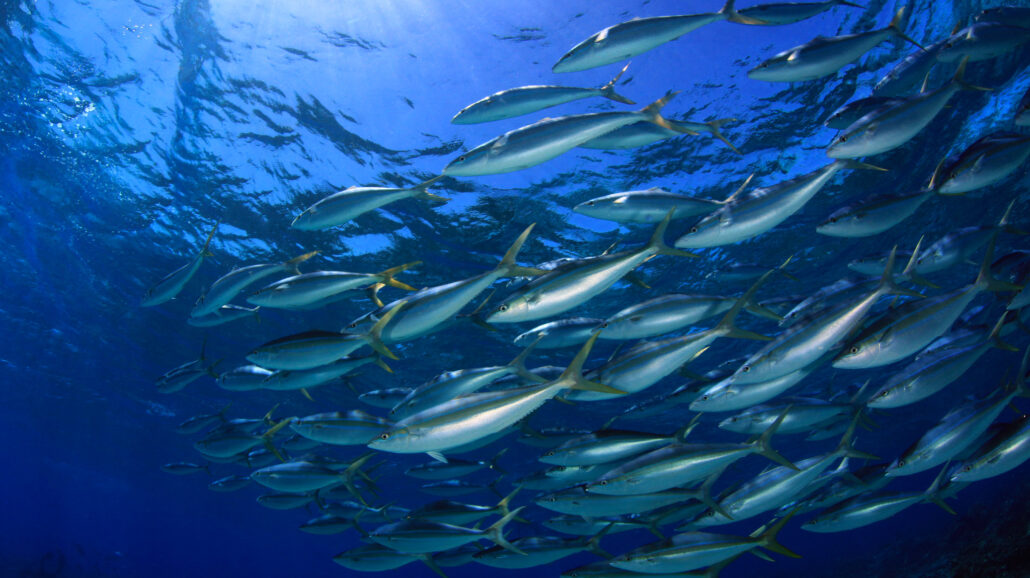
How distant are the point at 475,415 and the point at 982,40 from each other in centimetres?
577

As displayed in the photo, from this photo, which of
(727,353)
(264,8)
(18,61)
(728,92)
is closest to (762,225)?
(728,92)

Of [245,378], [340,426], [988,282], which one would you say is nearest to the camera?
[988,282]

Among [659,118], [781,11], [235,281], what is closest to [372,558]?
[235,281]

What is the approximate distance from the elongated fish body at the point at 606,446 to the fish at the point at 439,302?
1.83 meters

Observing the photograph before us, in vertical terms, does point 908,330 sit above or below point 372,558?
below

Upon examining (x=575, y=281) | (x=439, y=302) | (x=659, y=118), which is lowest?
(x=575, y=281)

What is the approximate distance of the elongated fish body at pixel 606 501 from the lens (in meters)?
4.37

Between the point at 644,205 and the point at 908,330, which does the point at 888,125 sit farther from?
the point at 644,205

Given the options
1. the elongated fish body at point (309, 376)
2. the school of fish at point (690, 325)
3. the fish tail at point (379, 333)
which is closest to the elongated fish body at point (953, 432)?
the school of fish at point (690, 325)

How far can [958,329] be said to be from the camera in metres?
4.94

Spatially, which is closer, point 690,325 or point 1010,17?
point 1010,17

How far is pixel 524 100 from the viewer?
3572 mm

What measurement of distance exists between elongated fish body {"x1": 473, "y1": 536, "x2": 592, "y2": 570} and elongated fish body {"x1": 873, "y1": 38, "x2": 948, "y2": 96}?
19.6ft

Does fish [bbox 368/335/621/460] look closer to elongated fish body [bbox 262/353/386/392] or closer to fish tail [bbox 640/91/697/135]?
fish tail [bbox 640/91/697/135]
